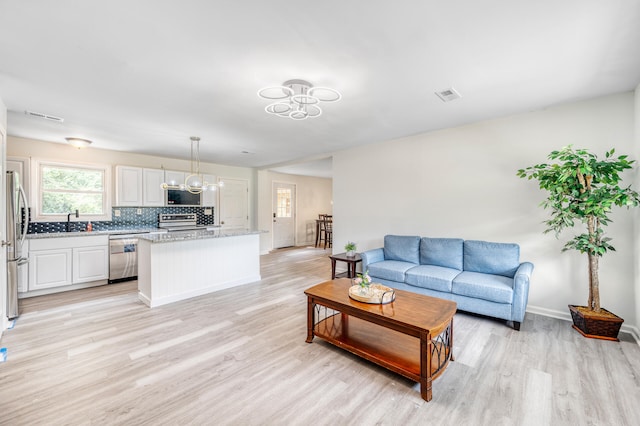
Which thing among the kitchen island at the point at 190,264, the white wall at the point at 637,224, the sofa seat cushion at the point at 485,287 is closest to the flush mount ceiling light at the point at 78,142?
the kitchen island at the point at 190,264

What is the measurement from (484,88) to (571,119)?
1343 millimetres

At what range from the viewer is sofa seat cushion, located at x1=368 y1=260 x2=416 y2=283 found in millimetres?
3710

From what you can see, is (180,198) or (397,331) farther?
(180,198)

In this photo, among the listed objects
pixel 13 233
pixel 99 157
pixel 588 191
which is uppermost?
pixel 99 157

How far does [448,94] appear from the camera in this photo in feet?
9.30

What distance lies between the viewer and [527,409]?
1769mm

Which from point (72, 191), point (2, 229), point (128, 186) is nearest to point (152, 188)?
point (128, 186)

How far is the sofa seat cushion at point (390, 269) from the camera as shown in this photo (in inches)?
146

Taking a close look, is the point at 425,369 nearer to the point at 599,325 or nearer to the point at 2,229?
the point at 599,325

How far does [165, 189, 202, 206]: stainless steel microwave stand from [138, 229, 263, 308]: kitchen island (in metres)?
2.17

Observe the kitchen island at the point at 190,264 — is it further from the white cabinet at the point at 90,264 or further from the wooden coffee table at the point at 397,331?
the wooden coffee table at the point at 397,331

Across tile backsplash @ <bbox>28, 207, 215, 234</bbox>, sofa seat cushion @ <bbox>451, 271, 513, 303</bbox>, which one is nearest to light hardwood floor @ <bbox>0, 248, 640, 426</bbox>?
sofa seat cushion @ <bbox>451, 271, 513, 303</bbox>

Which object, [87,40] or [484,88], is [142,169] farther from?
[484,88]

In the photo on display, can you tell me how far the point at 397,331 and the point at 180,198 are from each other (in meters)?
5.61
